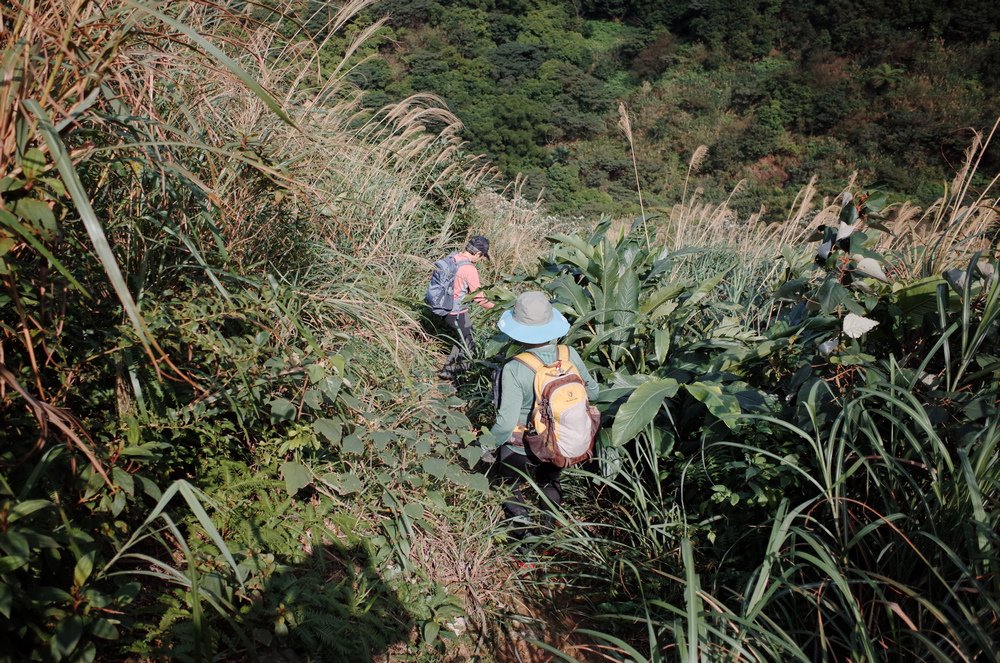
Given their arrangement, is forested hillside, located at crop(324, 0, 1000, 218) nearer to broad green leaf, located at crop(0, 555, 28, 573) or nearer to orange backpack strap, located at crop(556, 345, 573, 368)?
orange backpack strap, located at crop(556, 345, 573, 368)

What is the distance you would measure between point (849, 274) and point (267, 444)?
274 centimetres

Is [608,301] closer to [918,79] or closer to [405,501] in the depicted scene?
[405,501]

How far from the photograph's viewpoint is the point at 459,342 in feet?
14.8

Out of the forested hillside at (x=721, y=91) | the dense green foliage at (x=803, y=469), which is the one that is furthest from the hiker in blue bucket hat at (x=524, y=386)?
the forested hillside at (x=721, y=91)

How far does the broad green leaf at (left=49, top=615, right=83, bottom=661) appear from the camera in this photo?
133 centimetres

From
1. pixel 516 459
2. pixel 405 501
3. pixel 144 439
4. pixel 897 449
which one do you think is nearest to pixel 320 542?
pixel 405 501

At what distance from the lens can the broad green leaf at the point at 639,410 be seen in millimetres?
2550

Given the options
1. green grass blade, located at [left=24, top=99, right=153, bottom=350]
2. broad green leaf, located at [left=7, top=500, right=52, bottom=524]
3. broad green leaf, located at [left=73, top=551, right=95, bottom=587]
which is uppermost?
green grass blade, located at [left=24, top=99, right=153, bottom=350]

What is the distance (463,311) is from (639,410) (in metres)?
2.23

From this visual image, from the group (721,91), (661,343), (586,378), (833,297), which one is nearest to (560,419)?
(586,378)

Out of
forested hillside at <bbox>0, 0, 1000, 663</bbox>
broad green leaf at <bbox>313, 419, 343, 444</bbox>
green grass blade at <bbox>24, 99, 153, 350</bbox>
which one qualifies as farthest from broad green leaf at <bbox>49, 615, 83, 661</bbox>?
broad green leaf at <bbox>313, 419, 343, 444</bbox>

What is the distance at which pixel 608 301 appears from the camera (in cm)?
348

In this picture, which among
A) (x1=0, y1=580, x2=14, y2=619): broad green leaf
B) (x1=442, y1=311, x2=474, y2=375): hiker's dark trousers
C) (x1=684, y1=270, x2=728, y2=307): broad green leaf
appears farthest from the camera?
(x1=442, y1=311, x2=474, y2=375): hiker's dark trousers

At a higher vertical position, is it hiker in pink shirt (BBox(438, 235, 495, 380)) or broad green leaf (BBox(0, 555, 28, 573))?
broad green leaf (BBox(0, 555, 28, 573))
